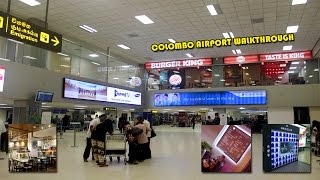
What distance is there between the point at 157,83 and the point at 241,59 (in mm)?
6166

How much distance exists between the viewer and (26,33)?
736 cm

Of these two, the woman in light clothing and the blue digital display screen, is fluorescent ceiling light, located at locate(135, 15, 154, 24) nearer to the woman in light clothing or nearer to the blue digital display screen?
the woman in light clothing

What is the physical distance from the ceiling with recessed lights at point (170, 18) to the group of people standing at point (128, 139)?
4875 mm

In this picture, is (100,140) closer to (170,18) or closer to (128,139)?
(128,139)

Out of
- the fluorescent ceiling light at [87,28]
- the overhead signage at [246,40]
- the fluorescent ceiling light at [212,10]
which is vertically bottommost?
the overhead signage at [246,40]

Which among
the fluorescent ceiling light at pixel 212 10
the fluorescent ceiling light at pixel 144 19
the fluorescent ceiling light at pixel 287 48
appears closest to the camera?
the fluorescent ceiling light at pixel 212 10

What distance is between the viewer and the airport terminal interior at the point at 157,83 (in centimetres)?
550

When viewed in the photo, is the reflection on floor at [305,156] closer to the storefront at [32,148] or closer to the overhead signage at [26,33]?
the storefront at [32,148]

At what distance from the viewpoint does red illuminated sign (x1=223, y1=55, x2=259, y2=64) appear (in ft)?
64.6

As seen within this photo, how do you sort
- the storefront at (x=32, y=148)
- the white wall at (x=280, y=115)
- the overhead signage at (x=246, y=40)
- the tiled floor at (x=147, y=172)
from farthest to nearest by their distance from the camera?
the white wall at (x=280, y=115) → the overhead signage at (x=246, y=40) → the tiled floor at (x=147, y=172) → the storefront at (x=32, y=148)

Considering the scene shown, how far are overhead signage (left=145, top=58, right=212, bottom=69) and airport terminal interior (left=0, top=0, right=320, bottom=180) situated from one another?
73 millimetres

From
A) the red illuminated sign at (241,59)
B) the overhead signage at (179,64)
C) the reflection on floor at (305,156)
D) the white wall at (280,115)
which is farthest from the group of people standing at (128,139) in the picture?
the red illuminated sign at (241,59)

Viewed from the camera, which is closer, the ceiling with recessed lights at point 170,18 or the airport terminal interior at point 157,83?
the airport terminal interior at point 157,83

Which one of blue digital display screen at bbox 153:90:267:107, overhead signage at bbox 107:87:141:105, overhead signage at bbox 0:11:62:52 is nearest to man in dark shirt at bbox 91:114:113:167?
overhead signage at bbox 0:11:62:52
